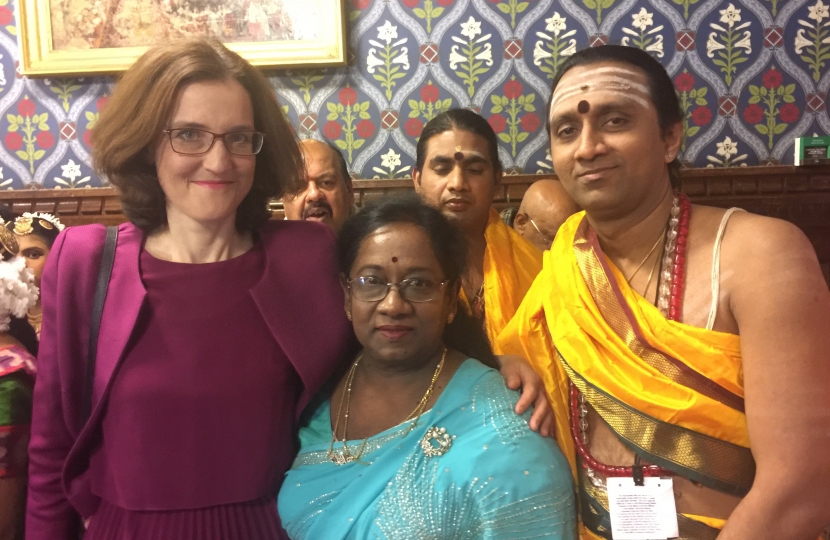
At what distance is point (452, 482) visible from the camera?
3.68 feet

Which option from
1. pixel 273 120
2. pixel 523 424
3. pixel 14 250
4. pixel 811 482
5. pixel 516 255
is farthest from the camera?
pixel 516 255

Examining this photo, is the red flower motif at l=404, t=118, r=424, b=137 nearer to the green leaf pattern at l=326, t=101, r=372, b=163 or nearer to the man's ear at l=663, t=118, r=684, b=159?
the green leaf pattern at l=326, t=101, r=372, b=163

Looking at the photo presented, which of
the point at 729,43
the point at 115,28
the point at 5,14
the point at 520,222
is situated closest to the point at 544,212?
the point at 520,222

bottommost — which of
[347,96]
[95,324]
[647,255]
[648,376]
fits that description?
[648,376]

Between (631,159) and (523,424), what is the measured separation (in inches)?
22.9

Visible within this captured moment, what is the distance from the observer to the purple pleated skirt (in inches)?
47.8

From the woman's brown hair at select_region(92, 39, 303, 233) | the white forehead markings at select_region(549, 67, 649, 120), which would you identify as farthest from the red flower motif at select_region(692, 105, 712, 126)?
the woman's brown hair at select_region(92, 39, 303, 233)

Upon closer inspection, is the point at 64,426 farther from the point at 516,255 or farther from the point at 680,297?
the point at 516,255

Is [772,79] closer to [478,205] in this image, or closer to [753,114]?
[753,114]

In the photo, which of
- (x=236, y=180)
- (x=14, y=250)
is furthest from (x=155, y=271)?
(x=14, y=250)

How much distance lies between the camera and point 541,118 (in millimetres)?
2916

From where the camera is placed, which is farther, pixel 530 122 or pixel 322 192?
pixel 530 122

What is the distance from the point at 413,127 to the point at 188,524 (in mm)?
2143

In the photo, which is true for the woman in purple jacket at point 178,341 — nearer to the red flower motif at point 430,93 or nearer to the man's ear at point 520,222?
the man's ear at point 520,222
